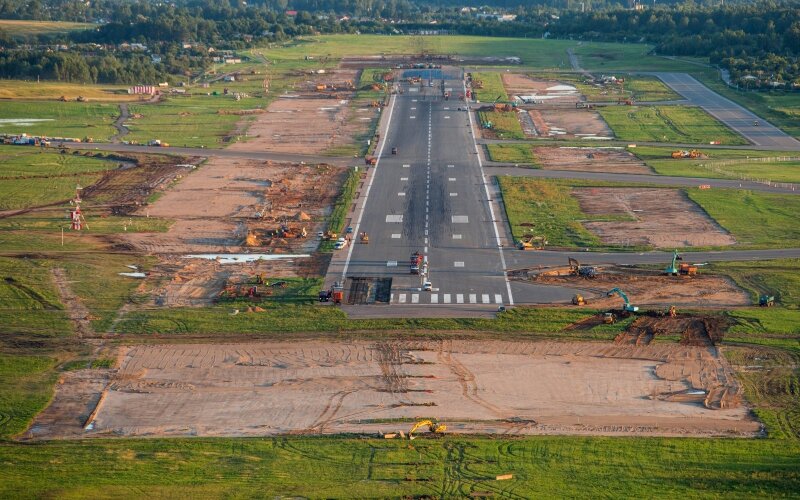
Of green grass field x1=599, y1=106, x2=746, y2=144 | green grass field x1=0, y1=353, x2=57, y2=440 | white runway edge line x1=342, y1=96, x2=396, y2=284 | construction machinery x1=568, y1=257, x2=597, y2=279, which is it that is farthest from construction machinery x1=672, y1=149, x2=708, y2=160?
green grass field x1=0, y1=353, x2=57, y2=440

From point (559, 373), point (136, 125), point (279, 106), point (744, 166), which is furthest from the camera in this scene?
point (279, 106)

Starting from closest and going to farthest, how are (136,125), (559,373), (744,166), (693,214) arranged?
(559,373)
(693,214)
(744,166)
(136,125)

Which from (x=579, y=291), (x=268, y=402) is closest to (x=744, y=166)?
(x=579, y=291)

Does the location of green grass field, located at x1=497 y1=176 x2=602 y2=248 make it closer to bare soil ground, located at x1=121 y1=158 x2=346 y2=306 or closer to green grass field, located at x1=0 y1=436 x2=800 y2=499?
bare soil ground, located at x1=121 y1=158 x2=346 y2=306

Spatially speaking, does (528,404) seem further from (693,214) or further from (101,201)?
(101,201)

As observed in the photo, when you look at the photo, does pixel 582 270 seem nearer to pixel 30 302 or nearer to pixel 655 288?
pixel 655 288
